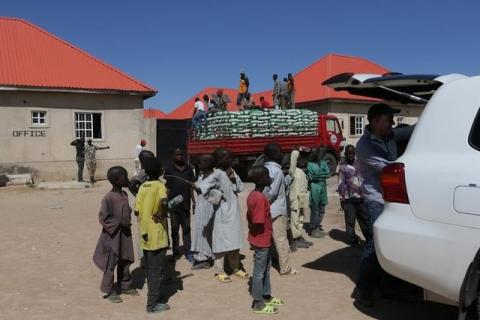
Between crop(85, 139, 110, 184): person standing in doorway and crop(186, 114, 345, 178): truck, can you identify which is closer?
crop(186, 114, 345, 178): truck

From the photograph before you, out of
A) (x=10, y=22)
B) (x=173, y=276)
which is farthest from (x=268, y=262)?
(x=10, y=22)

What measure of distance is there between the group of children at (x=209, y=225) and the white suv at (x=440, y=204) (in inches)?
56.0

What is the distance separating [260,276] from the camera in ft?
14.9

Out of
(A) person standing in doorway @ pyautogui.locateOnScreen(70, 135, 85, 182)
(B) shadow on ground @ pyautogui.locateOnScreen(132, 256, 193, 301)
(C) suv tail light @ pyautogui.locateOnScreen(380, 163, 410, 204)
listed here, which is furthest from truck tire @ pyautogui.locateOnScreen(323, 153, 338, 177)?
(C) suv tail light @ pyautogui.locateOnScreen(380, 163, 410, 204)

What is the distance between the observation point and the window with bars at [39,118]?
62.1ft

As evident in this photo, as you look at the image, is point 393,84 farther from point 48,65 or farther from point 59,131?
point 48,65

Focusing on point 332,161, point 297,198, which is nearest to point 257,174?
point 297,198

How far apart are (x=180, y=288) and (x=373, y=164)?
2.48m

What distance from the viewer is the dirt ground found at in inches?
176

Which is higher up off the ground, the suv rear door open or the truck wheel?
the suv rear door open

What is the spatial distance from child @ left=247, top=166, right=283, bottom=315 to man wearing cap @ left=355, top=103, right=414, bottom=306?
0.83 metres

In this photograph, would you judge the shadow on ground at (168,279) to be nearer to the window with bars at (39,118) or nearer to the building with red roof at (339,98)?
the window with bars at (39,118)

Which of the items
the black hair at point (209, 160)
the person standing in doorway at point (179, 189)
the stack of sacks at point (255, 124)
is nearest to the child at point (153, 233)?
the black hair at point (209, 160)

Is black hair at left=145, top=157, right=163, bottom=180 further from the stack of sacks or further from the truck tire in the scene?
the truck tire
